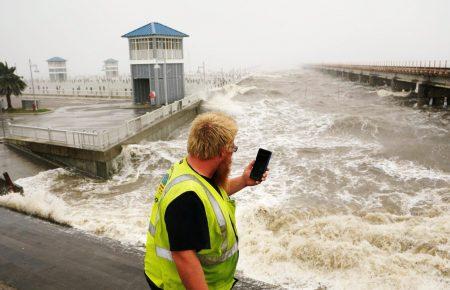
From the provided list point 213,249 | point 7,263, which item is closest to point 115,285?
point 7,263

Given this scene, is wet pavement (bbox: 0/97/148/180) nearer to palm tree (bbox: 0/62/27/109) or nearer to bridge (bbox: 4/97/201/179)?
bridge (bbox: 4/97/201/179)

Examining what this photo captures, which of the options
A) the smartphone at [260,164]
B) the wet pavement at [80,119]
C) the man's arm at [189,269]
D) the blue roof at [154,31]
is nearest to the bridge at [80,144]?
the wet pavement at [80,119]

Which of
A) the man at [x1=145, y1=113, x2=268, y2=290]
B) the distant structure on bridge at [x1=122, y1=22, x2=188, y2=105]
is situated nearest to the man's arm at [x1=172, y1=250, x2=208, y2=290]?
the man at [x1=145, y1=113, x2=268, y2=290]

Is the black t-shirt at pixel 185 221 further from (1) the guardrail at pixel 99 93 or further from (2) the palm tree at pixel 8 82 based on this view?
(1) the guardrail at pixel 99 93

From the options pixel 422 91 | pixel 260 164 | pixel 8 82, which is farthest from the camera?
pixel 422 91

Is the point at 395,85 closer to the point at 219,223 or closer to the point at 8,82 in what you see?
the point at 8,82

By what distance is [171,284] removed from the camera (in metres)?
2.29

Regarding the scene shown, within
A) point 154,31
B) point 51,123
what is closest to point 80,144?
point 51,123

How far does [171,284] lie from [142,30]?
29683mm

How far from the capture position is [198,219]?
2004 mm

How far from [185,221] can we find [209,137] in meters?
0.53

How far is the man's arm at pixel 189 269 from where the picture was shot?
2004 mm

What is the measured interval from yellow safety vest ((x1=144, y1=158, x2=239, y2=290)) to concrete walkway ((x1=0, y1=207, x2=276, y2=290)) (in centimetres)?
320

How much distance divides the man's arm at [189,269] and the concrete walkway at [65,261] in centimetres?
356
